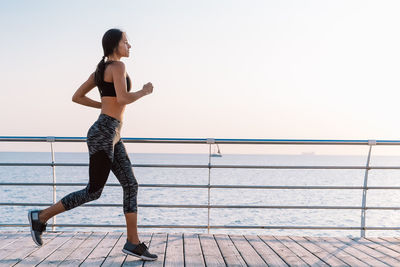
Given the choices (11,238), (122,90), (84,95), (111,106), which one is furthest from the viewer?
(11,238)

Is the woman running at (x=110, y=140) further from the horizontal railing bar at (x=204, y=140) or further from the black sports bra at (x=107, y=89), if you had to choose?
the horizontal railing bar at (x=204, y=140)

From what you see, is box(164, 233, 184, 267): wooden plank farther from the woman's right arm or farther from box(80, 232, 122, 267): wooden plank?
the woman's right arm

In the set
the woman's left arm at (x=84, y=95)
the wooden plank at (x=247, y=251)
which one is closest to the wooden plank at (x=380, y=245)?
the wooden plank at (x=247, y=251)

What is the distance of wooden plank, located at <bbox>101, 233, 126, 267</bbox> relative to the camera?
2900mm

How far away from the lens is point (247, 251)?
3266 millimetres

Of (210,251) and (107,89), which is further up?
(107,89)

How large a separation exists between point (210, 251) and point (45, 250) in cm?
130

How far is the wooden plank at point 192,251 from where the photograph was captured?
2936 mm

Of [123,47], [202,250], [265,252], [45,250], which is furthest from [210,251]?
[123,47]

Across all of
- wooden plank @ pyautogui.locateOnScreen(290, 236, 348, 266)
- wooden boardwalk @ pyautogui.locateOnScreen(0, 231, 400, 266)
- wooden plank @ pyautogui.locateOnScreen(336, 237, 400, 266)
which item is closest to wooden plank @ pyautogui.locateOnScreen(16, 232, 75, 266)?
wooden boardwalk @ pyautogui.locateOnScreen(0, 231, 400, 266)

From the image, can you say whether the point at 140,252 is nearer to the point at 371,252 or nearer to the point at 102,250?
the point at 102,250

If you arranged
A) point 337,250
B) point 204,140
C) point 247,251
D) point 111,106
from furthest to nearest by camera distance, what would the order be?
point 204,140, point 337,250, point 247,251, point 111,106

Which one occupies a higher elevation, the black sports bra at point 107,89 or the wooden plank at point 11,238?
the black sports bra at point 107,89

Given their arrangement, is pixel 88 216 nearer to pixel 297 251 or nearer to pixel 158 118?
pixel 297 251
